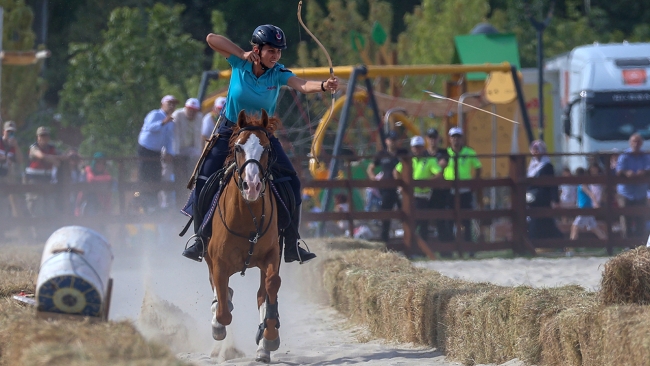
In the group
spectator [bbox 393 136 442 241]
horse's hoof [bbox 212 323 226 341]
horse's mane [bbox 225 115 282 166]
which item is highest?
horse's mane [bbox 225 115 282 166]

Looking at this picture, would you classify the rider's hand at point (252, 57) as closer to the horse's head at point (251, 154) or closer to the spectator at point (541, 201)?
the horse's head at point (251, 154)

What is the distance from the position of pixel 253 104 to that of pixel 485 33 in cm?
2029

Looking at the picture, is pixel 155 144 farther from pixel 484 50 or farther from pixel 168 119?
pixel 484 50

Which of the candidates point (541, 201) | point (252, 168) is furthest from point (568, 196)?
point (252, 168)

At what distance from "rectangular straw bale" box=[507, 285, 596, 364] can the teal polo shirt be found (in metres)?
2.41

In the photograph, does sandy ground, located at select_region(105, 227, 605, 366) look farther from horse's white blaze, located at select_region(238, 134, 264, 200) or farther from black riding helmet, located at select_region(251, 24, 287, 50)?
black riding helmet, located at select_region(251, 24, 287, 50)

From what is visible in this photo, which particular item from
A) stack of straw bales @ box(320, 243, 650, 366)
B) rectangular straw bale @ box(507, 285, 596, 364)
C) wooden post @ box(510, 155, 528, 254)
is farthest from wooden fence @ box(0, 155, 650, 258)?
rectangular straw bale @ box(507, 285, 596, 364)

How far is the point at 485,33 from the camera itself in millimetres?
27047

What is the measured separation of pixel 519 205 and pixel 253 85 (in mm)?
8865

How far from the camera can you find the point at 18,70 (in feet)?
97.9

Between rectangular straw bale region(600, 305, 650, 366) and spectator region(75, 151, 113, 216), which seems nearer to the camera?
rectangular straw bale region(600, 305, 650, 366)

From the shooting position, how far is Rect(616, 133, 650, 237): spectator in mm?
15969

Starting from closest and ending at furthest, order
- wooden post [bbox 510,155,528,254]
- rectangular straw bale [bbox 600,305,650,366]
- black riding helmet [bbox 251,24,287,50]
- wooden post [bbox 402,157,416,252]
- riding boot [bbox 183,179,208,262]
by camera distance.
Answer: rectangular straw bale [bbox 600,305,650,366]
black riding helmet [bbox 251,24,287,50]
riding boot [bbox 183,179,208,262]
wooden post [bbox 402,157,416,252]
wooden post [bbox 510,155,528,254]

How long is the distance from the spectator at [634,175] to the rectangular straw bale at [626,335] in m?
10.9
